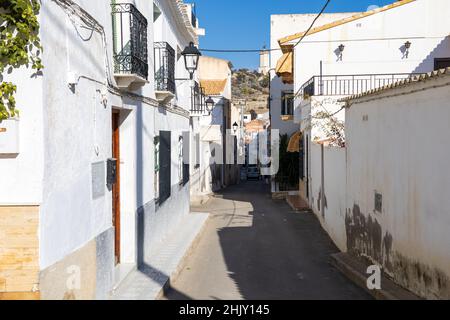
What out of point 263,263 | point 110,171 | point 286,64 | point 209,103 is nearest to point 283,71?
point 286,64

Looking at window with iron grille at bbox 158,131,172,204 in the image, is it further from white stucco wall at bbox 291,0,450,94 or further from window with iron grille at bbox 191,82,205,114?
white stucco wall at bbox 291,0,450,94

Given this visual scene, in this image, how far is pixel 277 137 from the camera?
2745 cm

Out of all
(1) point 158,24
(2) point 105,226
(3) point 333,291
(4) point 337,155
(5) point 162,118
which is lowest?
(3) point 333,291

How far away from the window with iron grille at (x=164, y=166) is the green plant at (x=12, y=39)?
7.08 m

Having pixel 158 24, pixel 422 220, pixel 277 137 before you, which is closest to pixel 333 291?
pixel 422 220

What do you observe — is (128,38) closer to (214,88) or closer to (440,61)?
(440,61)

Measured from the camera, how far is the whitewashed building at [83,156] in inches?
189

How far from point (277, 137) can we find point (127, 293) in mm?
20330

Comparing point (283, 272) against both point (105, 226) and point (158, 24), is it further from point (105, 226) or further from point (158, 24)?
point (158, 24)

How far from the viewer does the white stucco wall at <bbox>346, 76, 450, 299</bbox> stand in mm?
6273

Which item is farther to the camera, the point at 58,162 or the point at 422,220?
the point at 422,220

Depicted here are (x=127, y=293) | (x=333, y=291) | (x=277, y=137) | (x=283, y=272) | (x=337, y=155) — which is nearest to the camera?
(x=127, y=293)

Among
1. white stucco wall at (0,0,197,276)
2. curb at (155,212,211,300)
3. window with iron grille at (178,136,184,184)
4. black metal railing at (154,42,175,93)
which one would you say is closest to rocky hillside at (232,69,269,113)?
window with iron grille at (178,136,184,184)

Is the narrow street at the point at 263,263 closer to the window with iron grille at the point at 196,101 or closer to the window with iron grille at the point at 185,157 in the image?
the window with iron grille at the point at 185,157
